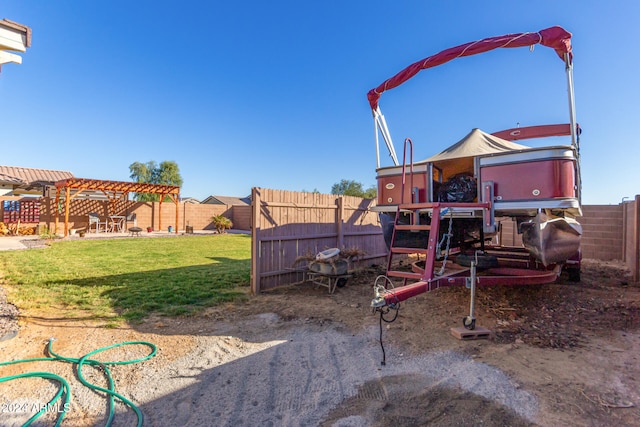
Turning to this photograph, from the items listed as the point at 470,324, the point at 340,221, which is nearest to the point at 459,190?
the point at 470,324

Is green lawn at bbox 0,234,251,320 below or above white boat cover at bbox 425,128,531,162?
below

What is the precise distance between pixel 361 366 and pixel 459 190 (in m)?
3.45

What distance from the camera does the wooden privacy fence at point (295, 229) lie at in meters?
6.06

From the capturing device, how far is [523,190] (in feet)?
13.8

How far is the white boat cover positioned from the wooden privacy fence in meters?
1.92

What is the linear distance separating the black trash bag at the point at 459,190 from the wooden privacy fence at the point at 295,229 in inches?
60.6

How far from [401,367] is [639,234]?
624 cm

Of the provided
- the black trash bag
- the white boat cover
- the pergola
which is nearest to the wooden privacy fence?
the black trash bag

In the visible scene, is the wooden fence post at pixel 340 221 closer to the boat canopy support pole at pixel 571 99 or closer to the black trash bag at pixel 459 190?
the black trash bag at pixel 459 190

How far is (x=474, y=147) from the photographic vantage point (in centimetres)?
501

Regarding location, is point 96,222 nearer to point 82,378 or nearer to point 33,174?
point 33,174

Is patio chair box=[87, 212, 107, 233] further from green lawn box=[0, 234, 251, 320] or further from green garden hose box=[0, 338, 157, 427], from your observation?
green garden hose box=[0, 338, 157, 427]

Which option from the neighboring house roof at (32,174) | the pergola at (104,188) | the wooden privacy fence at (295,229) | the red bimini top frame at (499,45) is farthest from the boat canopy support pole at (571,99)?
the neighboring house roof at (32,174)

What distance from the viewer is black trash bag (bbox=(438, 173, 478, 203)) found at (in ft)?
17.2
